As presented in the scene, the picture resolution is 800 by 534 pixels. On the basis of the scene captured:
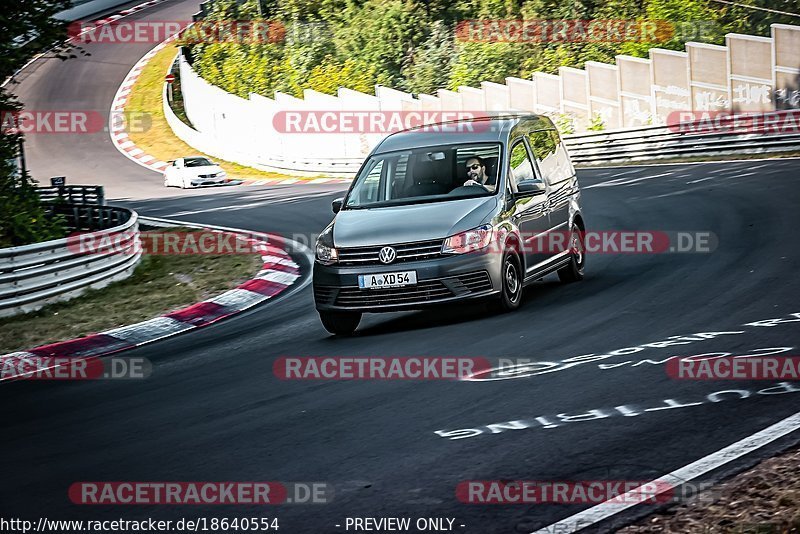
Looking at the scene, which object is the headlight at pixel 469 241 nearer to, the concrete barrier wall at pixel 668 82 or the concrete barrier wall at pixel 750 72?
the concrete barrier wall at pixel 750 72

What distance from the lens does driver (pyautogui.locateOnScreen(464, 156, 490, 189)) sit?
11.1 m

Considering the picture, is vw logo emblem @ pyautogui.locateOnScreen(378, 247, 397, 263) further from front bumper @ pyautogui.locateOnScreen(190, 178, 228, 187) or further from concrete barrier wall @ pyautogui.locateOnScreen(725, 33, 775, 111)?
front bumper @ pyautogui.locateOnScreen(190, 178, 228, 187)

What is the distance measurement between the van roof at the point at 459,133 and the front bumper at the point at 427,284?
1.72m

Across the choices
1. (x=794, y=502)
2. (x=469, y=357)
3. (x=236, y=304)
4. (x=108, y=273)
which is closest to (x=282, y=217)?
(x=108, y=273)

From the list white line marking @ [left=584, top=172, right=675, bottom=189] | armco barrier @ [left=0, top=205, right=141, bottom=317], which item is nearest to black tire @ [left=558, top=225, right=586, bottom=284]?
armco barrier @ [left=0, top=205, right=141, bottom=317]

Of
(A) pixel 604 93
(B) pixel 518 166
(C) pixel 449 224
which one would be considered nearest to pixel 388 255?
(C) pixel 449 224

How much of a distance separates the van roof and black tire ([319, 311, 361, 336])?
1.91 metres

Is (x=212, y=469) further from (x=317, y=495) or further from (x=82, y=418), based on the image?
(x=82, y=418)

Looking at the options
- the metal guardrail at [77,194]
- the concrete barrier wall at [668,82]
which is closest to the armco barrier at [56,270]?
the metal guardrail at [77,194]

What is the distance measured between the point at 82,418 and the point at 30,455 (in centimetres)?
109

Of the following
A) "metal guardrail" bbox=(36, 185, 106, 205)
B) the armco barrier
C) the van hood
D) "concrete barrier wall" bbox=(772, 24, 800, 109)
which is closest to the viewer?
the van hood

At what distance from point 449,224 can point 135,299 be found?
251 inches

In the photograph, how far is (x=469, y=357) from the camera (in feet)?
29.0

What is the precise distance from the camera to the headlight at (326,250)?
34.3ft
